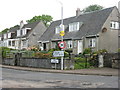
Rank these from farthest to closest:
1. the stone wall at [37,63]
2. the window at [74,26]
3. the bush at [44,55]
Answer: the window at [74,26]
the bush at [44,55]
the stone wall at [37,63]

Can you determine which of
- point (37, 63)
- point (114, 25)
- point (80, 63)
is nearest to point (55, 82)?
point (80, 63)

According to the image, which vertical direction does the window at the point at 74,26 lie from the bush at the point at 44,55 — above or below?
above

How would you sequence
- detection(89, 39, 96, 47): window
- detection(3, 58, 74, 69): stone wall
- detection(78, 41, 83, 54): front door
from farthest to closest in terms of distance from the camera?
detection(78, 41, 83, 54): front door
detection(89, 39, 96, 47): window
detection(3, 58, 74, 69): stone wall

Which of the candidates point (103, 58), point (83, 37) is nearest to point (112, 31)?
point (83, 37)

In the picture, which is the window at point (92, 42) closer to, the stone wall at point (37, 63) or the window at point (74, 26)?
the window at point (74, 26)

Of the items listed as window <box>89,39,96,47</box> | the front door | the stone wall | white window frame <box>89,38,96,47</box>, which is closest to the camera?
the stone wall

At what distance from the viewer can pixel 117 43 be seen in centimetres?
3772

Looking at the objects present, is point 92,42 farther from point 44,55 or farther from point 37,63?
point 37,63

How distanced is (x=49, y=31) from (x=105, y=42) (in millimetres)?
16552

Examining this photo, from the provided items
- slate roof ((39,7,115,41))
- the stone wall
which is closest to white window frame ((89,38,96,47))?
slate roof ((39,7,115,41))

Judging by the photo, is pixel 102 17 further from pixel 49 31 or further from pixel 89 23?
pixel 49 31

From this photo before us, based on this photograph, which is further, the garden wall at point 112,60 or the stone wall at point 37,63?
the garden wall at point 112,60

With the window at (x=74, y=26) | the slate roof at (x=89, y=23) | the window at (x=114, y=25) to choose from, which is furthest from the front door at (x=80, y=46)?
the window at (x=114, y=25)

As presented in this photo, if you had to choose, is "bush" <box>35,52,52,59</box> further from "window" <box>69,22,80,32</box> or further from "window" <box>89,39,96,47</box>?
"window" <box>69,22,80,32</box>
